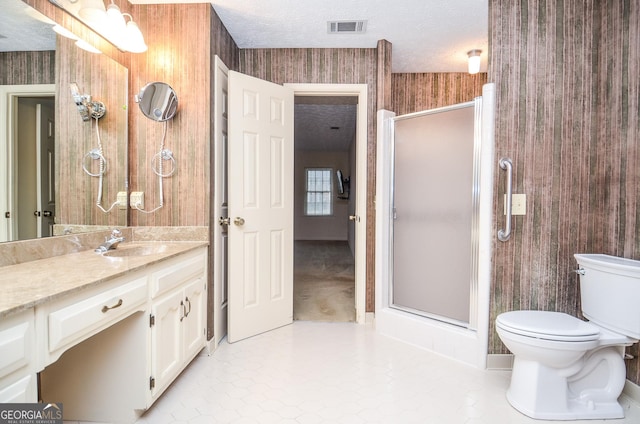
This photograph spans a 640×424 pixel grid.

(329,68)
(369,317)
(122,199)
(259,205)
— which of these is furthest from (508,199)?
(122,199)

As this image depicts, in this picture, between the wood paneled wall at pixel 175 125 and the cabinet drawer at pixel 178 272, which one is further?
the wood paneled wall at pixel 175 125

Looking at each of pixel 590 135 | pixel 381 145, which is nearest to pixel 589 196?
pixel 590 135

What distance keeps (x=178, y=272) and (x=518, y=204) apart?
83.1 inches

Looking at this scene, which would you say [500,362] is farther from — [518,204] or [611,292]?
[518,204]

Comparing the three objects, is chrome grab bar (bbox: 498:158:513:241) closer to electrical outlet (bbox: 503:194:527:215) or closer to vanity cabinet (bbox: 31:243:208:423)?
electrical outlet (bbox: 503:194:527:215)

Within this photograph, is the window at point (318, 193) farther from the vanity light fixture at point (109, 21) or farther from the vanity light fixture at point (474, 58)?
the vanity light fixture at point (109, 21)

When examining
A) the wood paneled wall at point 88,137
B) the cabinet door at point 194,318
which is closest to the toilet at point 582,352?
the cabinet door at point 194,318

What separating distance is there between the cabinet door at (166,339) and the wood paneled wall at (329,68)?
5.35 feet

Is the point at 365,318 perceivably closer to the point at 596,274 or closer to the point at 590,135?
the point at 596,274

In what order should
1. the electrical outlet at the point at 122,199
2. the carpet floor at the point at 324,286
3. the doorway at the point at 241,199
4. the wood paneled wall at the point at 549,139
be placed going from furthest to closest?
the carpet floor at the point at 324,286, the doorway at the point at 241,199, the electrical outlet at the point at 122,199, the wood paneled wall at the point at 549,139

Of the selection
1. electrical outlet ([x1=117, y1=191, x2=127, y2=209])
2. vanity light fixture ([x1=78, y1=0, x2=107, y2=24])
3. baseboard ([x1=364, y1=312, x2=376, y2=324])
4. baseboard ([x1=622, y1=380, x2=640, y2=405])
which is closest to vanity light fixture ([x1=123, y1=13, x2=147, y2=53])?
vanity light fixture ([x1=78, y1=0, x2=107, y2=24])

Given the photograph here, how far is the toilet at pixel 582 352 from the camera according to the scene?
5.29ft

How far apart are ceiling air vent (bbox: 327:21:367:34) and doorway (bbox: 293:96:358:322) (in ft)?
1.99

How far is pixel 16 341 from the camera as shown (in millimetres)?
904
